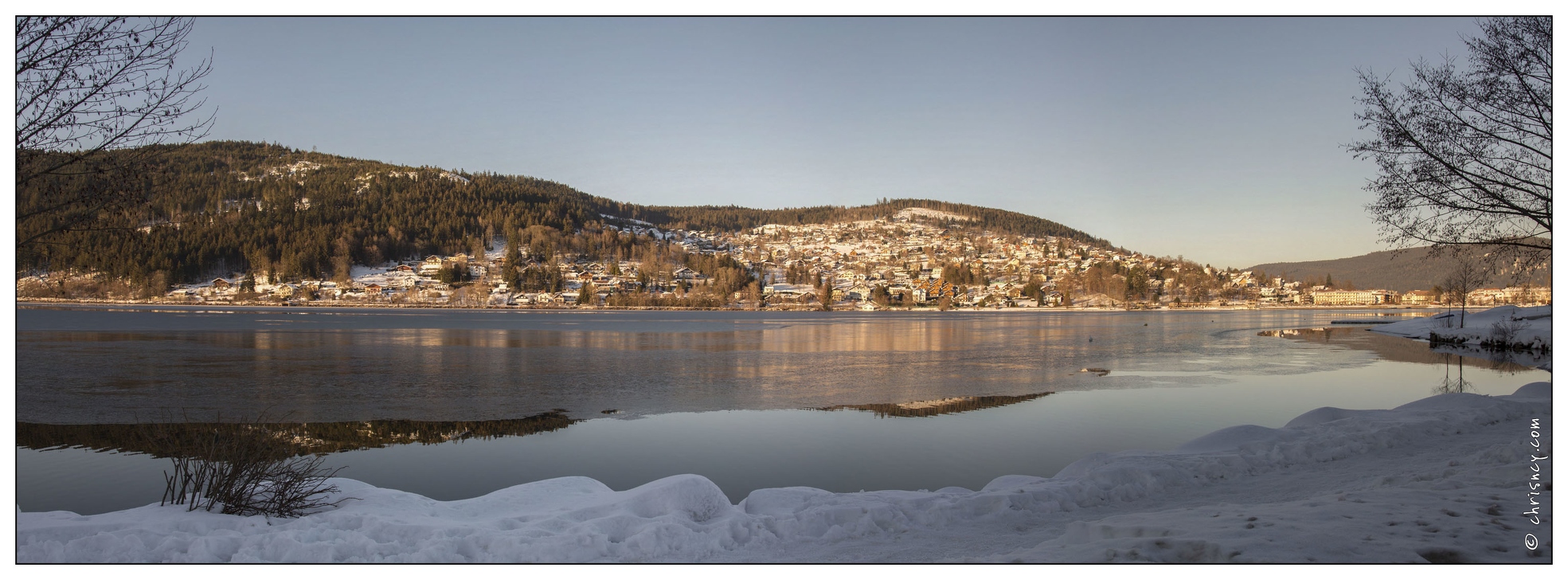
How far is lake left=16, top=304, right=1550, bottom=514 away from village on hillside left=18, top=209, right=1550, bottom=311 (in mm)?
60883

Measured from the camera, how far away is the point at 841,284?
136250 mm

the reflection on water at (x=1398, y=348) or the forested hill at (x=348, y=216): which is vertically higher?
the forested hill at (x=348, y=216)

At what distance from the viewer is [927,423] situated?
9820mm

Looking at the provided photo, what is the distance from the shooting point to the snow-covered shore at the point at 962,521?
3.46m

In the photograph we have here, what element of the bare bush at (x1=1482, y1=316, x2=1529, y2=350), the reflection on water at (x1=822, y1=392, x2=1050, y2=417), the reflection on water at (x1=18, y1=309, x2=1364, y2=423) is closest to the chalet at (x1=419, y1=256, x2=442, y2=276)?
the reflection on water at (x1=18, y1=309, x2=1364, y2=423)

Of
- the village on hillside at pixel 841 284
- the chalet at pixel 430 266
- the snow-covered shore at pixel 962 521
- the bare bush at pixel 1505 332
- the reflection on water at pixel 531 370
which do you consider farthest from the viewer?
the chalet at pixel 430 266

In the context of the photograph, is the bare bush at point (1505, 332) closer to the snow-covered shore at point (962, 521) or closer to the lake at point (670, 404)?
the lake at point (670, 404)

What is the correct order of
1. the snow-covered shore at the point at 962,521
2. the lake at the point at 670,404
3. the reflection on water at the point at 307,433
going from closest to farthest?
1. the snow-covered shore at the point at 962,521
2. the lake at the point at 670,404
3. the reflection on water at the point at 307,433

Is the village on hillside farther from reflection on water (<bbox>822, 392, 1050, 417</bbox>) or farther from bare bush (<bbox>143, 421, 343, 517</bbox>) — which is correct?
bare bush (<bbox>143, 421, 343, 517</bbox>)

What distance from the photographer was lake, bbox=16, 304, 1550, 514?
7.27 metres

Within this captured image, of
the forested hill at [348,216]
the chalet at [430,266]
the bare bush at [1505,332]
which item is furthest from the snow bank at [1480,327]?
the chalet at [430,266]

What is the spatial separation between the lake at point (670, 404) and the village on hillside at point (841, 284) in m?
60.9

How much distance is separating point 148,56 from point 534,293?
106323 millimetres

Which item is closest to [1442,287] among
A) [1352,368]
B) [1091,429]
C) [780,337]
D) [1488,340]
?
[1488,340]
